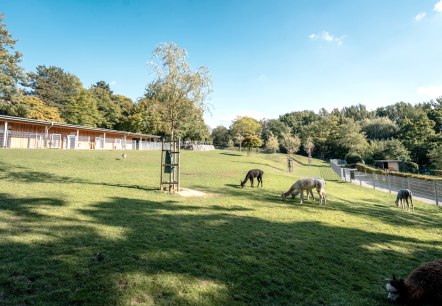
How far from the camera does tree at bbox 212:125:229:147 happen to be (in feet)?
326

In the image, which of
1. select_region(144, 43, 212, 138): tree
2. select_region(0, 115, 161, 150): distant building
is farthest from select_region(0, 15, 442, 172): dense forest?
select_region(0, 115, 161, 150): distant building

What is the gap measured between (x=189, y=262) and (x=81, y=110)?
198 ft

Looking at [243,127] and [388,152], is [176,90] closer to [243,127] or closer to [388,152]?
[388,152]

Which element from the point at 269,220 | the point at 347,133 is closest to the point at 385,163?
the point at 347,133

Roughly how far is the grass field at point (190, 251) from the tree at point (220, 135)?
8733 cm

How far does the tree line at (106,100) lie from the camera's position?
1380cm

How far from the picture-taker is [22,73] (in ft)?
130

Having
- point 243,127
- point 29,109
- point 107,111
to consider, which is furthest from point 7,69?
point 243,127

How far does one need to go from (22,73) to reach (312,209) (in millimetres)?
47230

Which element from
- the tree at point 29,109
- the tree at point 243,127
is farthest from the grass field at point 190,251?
the tree at point 243,127

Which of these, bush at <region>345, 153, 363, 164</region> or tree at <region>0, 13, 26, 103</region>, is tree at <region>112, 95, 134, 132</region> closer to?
tree at <region>0, 13, 26, 103</region>

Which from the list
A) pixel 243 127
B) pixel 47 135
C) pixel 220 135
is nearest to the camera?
pixel 47 135

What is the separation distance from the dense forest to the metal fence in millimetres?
15831

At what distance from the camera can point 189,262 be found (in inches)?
191
